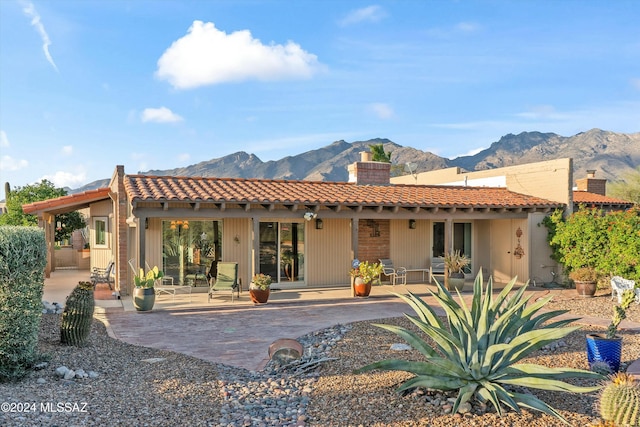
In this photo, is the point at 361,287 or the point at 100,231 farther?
the point at 100,231

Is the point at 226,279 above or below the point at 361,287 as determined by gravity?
above

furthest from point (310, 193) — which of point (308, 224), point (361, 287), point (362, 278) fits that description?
point (361, 287)

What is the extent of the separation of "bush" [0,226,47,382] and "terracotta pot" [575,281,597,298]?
44.5 feet

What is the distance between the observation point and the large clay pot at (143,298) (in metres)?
10.7

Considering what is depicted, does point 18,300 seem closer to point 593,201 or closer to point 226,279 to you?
point 226,279

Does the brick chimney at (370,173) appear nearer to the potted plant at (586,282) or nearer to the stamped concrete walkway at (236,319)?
the stamped concrete walkway at (236,319)

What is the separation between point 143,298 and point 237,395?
6.25m

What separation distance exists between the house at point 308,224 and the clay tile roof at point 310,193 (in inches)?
1.5

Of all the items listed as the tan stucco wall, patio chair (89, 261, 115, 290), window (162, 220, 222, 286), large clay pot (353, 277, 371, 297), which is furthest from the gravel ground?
the tan stucco wall

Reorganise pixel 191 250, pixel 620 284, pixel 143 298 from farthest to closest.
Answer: pixel 191 250, pixel 620 284, pixel 143 298

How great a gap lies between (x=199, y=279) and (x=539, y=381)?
11.5 m

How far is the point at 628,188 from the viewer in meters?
33.6

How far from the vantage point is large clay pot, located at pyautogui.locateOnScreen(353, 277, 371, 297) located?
1299cm

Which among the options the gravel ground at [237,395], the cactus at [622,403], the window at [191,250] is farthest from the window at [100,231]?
the cactus at [622,403]
